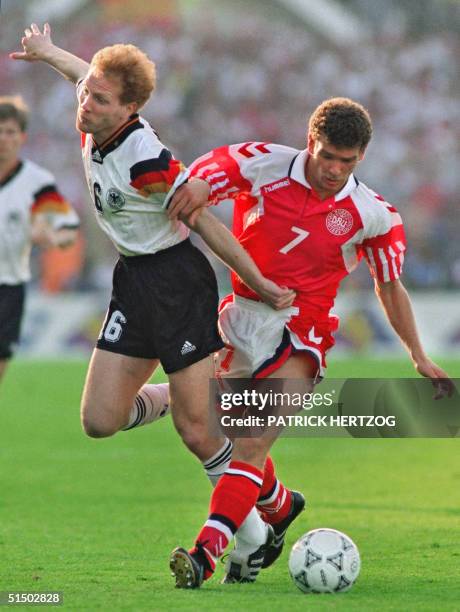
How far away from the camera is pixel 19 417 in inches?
542

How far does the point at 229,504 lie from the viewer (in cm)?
535

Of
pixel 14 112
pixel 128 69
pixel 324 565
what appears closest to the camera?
pixel 324 565

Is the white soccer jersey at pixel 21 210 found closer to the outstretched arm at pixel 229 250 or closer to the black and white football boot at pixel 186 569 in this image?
the outstretched arm at pixel 229 250

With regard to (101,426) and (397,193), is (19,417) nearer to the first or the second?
(101,426)

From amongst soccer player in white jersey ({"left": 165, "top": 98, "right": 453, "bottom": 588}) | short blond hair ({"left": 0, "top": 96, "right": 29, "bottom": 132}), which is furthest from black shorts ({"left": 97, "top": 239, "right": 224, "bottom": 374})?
short blond hair ({"left": 0, "top": 96, "right": 29, "bottom": 132})

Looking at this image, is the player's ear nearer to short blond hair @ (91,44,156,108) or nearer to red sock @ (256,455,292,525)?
short blond hair @ (91,44,156,108)

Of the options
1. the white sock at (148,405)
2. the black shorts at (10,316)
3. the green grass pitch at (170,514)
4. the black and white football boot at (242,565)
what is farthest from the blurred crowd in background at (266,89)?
the black and white football boot at (242,565)

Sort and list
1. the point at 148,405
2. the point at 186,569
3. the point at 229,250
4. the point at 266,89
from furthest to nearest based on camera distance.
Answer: the point at 266,89, the point at 148,405, the point at 229,250, the point at 186,569

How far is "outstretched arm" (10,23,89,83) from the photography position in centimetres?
623

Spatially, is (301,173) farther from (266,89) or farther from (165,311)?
(266,89)

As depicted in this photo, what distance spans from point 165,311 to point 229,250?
54cm

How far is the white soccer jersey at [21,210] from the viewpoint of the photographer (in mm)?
9500

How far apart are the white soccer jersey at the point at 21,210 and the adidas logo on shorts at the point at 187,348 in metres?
3.87

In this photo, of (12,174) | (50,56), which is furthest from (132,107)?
(12,174)
